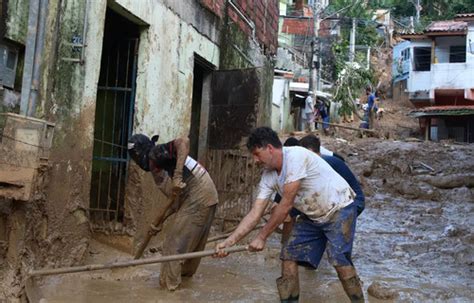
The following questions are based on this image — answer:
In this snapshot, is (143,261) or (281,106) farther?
(281,106)

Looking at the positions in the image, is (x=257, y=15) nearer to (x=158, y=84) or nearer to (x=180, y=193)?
(x=158, y=84)

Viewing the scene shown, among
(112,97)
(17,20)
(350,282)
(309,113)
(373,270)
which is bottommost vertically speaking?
(373,270)

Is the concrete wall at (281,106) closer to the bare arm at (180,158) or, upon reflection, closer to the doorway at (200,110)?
the doorway at (200,110)

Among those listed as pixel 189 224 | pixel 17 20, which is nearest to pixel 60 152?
pixel 17 20

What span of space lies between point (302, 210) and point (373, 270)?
8.88 feet

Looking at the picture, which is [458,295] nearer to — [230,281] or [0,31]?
[230,281]

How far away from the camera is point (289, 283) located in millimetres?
4453

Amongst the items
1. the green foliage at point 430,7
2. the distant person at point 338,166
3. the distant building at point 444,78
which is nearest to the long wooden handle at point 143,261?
the distant person at point 338,166

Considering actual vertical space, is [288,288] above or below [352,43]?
below

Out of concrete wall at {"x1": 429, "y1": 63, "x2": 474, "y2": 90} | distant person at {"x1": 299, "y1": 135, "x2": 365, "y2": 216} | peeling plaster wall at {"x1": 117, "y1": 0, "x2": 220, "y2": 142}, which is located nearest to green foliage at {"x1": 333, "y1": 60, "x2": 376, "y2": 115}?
concrete wall at {"x1": 429, "y1": 63, "x2": 474, "y2": 90}

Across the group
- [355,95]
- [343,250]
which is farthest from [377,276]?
[355,95]

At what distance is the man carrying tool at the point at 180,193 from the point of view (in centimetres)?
523

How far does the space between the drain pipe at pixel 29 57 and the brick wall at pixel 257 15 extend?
369 centimetres

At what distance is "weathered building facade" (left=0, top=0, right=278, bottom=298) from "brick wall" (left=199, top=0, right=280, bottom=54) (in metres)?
0.05
